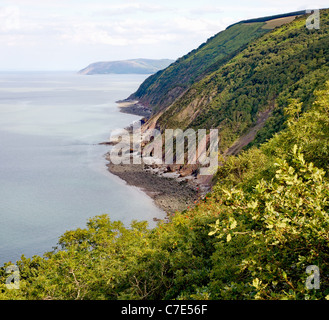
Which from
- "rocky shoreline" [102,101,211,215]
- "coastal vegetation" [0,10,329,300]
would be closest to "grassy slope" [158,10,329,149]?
"coastal vegetation" [0,10,329,300]

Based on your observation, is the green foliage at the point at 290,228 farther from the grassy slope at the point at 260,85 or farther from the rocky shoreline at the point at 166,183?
the grassy slope at the point at 260,85

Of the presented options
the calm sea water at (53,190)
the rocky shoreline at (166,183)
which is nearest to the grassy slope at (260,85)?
the rocky shoreline at (166,183)

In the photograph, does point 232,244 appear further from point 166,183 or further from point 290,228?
point 166,183

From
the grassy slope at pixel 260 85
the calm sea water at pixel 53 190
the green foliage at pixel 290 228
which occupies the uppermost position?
the grassy slope at pixel 260 85

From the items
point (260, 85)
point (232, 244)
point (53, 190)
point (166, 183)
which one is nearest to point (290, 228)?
point (232, 244)

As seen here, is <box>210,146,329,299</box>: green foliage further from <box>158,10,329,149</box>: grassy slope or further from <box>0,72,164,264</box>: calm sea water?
<box>158,10,329,149</box>: grassy slope

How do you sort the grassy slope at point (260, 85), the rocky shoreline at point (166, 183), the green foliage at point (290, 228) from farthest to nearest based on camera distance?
the grassy slope at point (260, 85) < the rocky shoreline at point (166, 183) < the green foliage at point (290, 228)

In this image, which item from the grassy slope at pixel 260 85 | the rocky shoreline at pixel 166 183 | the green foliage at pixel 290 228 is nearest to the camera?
the green foliage at pixel 290 228

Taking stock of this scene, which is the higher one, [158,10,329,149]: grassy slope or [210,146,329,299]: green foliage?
[158,10,329,149]: grassy slope
